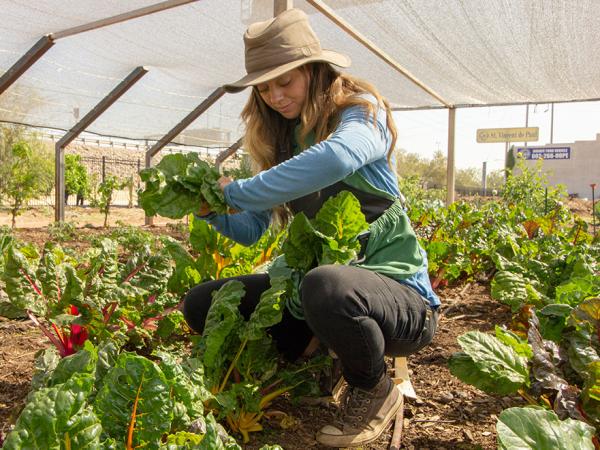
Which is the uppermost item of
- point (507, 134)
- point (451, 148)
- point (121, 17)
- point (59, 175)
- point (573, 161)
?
point (573, 161)

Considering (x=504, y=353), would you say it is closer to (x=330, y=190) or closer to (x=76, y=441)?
(x=330, y=190)

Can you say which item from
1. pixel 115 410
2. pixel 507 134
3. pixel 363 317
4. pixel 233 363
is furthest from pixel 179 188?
pixel 507 134

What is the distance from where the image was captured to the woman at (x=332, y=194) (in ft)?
5.74

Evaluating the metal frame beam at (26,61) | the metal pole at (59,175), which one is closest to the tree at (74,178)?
the metal pole at (59,175)

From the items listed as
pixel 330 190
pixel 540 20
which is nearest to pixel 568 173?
pixel 540 20

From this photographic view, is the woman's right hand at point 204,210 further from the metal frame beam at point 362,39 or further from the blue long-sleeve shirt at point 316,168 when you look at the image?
the metal frame beam at point 362,39

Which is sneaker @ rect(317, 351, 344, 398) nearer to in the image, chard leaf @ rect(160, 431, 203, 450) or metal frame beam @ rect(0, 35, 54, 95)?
chard leaf @ rect(160, 431, 203, 450)

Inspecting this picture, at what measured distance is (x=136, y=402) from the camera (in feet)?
3.85

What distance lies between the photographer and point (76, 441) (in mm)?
1023

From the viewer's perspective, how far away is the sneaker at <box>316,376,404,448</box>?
1.83 meters

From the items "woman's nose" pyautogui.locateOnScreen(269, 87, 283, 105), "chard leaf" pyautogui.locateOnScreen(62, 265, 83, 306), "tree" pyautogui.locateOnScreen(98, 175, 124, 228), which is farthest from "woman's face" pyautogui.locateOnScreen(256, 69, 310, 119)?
"tree" pyautogui.locateOnScreen(98, 175, 124, 228)

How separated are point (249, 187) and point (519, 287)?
1.47 m

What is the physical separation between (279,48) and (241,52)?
12.4 ft

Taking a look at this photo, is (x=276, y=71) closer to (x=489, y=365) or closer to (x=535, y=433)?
(x=489, y=365)
